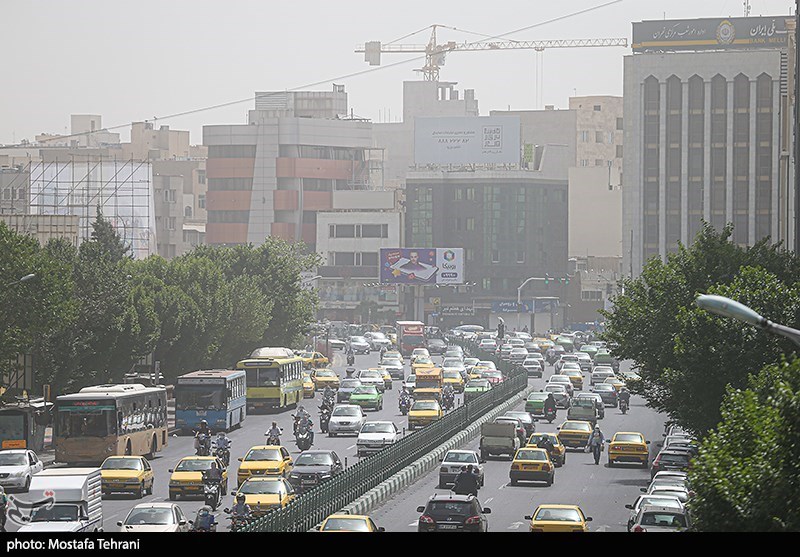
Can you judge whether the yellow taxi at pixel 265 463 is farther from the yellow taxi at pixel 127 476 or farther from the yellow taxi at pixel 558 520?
the yellow taxi at pixel 558 520

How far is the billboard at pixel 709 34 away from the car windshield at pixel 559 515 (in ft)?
422

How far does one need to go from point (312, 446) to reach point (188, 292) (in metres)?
25.7

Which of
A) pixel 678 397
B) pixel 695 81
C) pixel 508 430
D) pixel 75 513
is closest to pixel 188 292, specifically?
pixel 508 430

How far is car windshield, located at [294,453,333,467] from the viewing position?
45000mm

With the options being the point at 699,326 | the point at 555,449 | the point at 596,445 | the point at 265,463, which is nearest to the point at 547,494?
the point at 699,326

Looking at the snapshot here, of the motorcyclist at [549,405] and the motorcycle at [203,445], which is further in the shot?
the motorcyclist at [549,405]

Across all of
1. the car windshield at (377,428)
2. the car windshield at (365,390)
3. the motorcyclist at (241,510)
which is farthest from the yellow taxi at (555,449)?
the car windshield at (365,390)

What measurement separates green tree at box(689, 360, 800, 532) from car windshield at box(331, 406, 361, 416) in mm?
43114

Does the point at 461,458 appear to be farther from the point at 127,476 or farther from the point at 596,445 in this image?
the point at 127,476

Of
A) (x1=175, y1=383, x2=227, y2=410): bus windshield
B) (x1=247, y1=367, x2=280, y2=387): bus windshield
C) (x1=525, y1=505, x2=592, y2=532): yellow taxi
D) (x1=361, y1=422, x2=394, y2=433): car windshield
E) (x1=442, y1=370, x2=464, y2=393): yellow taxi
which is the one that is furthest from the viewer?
(x1=442, y1=370, x2=464, y2=393): yellow taxi

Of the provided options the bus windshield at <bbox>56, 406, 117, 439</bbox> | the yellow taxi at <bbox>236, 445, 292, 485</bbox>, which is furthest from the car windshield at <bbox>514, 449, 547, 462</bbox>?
the bus windshield at <bbox>56, 406, 117, 439</bbox>

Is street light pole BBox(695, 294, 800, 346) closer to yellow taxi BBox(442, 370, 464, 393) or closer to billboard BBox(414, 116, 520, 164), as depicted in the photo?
yellow taxi BBox(442, 370, 464, 393)

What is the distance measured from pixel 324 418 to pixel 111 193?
271 feet

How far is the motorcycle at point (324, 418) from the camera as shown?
65.4m
